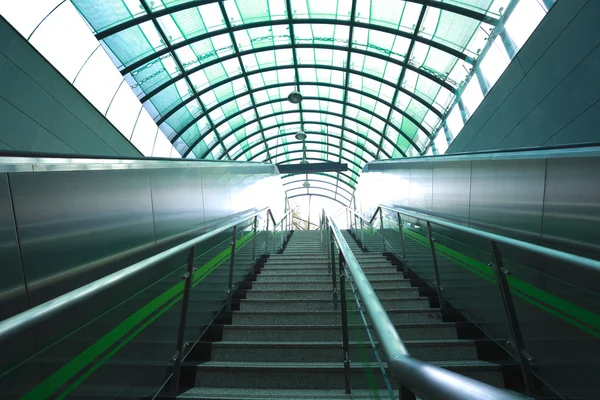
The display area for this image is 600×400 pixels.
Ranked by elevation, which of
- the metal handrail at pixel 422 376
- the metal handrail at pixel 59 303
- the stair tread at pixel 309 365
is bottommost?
the stair tread at pixel 309 365

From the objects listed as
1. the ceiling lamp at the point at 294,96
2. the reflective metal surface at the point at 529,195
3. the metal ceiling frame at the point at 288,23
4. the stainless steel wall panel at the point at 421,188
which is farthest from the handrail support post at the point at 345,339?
the ceiling lamp at the point at 294,96

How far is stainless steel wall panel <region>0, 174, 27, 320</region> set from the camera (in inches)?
64.7

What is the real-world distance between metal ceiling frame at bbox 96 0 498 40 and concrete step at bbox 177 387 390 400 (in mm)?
12300

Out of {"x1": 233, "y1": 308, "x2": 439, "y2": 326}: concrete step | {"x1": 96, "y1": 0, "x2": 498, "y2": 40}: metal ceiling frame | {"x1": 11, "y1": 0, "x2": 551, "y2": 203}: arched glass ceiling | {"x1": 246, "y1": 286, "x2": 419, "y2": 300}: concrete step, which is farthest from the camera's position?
{"x1": 11, "y1": 0, "x2": 551, "y2": 203}: arched glass ceiling

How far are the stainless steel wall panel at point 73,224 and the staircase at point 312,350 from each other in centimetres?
99

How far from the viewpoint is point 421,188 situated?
677 cm

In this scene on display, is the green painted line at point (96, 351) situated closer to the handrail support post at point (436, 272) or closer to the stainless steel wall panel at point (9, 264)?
the stainless steel wall panel at point (9, 264)

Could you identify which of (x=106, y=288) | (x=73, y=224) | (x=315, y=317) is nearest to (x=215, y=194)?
(x=315, y=317)

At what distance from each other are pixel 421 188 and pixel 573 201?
421cm

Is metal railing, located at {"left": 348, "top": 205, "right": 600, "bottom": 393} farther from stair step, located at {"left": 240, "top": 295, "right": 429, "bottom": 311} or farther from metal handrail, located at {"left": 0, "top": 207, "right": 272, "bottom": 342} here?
metal handrail, located at {"left": 0, "top": 207, "right": 272, "bottom": 342}

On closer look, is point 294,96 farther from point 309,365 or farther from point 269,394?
point 269,394

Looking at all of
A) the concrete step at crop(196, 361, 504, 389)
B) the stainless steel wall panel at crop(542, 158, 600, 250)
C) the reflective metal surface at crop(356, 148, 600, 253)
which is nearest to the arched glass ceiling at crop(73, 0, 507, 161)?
the reflective metal surface at crop(356, 148, 600, 253)

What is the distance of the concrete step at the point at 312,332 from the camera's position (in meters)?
3.04

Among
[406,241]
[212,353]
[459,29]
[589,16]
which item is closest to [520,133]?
[589,16]
